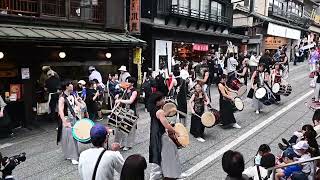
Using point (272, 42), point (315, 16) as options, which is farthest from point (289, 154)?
point (315, 16)

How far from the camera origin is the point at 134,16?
17.3 metres

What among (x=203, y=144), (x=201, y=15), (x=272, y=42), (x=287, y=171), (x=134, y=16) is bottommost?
(x=203, y=144)

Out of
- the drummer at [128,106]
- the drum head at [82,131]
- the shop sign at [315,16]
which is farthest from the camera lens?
the shop sign at [315,16]

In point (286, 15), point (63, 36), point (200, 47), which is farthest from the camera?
point (286, 15)

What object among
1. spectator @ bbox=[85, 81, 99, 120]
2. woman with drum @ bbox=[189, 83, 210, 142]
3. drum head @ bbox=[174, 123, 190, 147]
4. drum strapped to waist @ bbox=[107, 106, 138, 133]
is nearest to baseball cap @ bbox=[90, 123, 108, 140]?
drum head @ bbox=[174, 123, 190, 147]

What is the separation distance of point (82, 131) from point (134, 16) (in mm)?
10628

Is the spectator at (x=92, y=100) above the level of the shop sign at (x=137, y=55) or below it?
below

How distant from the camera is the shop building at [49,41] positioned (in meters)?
11.7

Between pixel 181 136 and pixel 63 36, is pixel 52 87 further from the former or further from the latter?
pixel 181 136

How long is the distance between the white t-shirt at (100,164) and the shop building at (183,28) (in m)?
16.3

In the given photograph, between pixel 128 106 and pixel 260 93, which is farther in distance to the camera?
pixel 260 93

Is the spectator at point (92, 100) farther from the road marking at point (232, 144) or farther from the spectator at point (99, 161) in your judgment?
the spectator at point (99, 161)

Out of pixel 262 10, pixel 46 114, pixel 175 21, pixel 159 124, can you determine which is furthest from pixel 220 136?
pixel 262 10

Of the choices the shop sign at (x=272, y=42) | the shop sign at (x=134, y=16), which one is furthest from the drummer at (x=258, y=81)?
the shop sign at (x=272, y=42)
